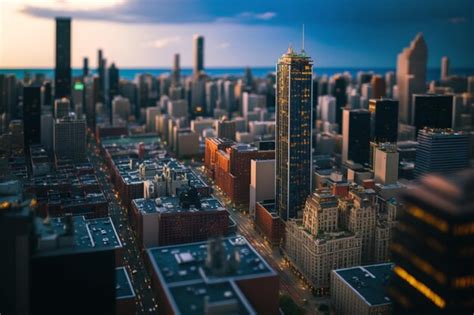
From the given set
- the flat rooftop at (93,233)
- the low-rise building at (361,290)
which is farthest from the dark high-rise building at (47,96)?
the low-rise building at (361,290)

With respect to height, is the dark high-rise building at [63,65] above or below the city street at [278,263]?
above

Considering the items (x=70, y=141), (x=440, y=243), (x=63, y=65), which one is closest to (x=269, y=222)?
(x=440, y=243)

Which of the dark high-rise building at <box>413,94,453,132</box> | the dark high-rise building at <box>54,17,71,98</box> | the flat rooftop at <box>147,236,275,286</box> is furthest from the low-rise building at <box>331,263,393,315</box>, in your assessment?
the dark high-rise building at <box>54,17,71,98</box>

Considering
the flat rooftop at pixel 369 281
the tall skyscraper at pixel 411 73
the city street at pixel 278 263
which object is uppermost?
the tall skyscraper at pixel 411 73

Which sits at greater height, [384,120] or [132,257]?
[384,120]

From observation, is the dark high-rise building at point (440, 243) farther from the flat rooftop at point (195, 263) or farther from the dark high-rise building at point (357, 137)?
the dark high-rise building at point (357, 137)

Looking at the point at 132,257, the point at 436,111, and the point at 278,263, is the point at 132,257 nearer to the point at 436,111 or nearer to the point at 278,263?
the point at 278,263

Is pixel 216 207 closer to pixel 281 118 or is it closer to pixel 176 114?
pixel 281 118
